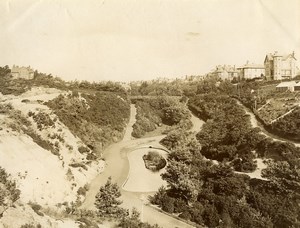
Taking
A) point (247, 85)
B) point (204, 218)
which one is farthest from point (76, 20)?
A: point (247, 85)

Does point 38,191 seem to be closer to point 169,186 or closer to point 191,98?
point 169,186

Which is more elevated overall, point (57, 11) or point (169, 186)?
point (57, 11)

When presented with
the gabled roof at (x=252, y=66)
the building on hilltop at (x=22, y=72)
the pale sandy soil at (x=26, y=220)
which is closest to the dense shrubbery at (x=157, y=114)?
the building on hilltop at (x=22, y=72)

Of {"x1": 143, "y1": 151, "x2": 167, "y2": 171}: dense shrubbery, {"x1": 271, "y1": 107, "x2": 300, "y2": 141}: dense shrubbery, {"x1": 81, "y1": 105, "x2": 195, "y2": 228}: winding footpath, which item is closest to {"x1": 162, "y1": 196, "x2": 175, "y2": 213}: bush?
{"x1": 81, "y1": 105, "x2": 195, "y2": 228}: winding footpath

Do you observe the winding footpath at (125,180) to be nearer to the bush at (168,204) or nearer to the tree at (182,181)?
the bush at (168,204)

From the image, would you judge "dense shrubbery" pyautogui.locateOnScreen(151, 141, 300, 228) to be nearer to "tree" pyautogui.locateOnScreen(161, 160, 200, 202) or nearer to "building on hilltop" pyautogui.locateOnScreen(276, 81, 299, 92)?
"tree" pyautogui.locateOnScreen(161, 160, 200, 202)

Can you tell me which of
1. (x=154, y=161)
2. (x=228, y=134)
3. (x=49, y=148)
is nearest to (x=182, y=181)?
(x=154, y=161)
